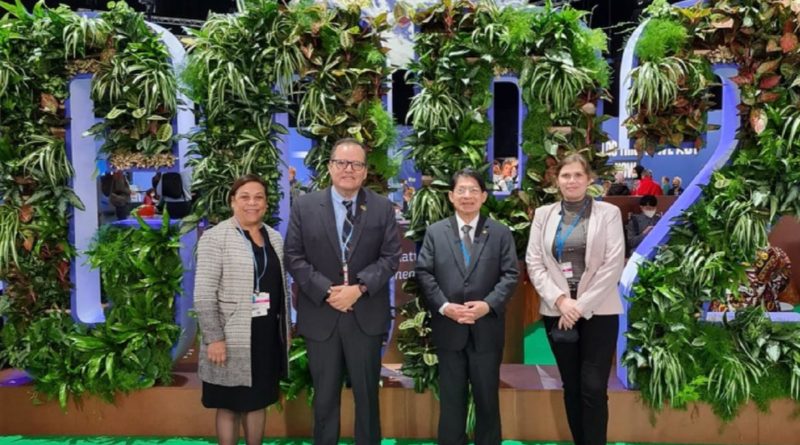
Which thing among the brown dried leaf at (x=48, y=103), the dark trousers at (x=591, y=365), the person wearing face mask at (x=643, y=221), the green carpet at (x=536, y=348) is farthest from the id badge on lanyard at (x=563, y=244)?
the person wearing face mask at (x=643, y=221)

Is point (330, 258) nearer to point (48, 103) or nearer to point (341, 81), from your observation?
point (341, 81)

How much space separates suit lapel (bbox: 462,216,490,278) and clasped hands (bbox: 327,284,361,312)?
536 mm

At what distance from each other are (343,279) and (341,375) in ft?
1.57

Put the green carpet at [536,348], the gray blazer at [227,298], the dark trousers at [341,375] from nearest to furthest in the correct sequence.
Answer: the gray blazer at [227,298], the dark trousers at [341,375], the green carpet at [536,348]

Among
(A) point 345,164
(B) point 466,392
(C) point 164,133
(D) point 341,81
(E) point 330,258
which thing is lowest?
(B) point 466,392

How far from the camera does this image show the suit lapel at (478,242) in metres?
2.90

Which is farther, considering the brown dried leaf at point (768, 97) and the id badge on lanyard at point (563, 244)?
the brown dried leaf at point (768, 97)

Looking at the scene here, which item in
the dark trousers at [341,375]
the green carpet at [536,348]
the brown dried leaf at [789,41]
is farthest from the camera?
the green carpet at [536,348]

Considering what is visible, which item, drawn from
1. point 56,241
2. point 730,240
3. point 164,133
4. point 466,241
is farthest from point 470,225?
point 56,241

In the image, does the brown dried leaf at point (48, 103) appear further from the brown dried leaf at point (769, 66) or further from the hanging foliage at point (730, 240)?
the brown dried leaf at point (769, 66)

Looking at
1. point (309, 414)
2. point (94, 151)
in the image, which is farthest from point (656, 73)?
point (94, 151)

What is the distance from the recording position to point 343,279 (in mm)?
2846

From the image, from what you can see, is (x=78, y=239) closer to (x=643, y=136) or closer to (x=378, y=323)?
(x=378, y=323)

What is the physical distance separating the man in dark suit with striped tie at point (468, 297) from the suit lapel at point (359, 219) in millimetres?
338
